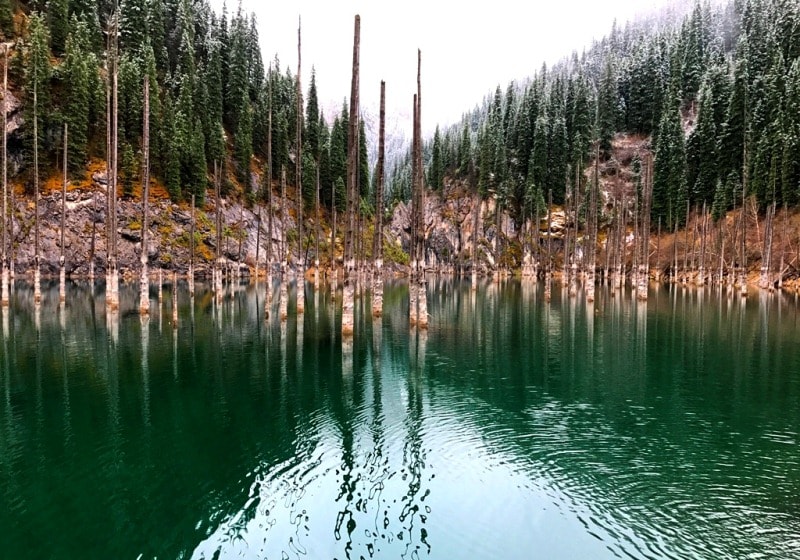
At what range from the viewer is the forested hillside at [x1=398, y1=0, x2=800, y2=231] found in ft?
288

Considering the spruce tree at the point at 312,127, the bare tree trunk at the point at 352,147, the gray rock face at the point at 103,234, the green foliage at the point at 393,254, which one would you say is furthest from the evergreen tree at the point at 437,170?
the bare tree trunk at the point at 352,147

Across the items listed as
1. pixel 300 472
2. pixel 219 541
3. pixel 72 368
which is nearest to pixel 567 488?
pixel 300 472

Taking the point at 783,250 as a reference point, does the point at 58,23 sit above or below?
above

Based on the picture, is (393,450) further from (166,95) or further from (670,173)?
(670,173)

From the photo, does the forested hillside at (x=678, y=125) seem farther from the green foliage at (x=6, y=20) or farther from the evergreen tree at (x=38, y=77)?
the green foliage at (x=6, y=20)

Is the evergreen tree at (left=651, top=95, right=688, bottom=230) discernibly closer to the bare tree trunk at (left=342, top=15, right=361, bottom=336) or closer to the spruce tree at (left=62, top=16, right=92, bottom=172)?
the bare tree trunk at (left=342, top=15, right=361, bottom=336)

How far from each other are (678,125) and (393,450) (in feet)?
406

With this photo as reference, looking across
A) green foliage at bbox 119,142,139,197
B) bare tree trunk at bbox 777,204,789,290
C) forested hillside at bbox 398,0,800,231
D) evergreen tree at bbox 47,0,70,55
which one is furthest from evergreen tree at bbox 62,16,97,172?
bare tree trunk at bbox 777,204,789,290

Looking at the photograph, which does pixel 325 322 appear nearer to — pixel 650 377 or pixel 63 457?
pixel 650 377

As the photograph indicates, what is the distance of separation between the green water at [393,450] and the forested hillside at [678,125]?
237 ft

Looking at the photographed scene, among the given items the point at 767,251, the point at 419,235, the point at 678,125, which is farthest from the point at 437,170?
the point at 419,235

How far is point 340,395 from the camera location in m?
18.0

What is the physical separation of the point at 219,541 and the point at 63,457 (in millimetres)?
5793

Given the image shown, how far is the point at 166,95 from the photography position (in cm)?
8775
